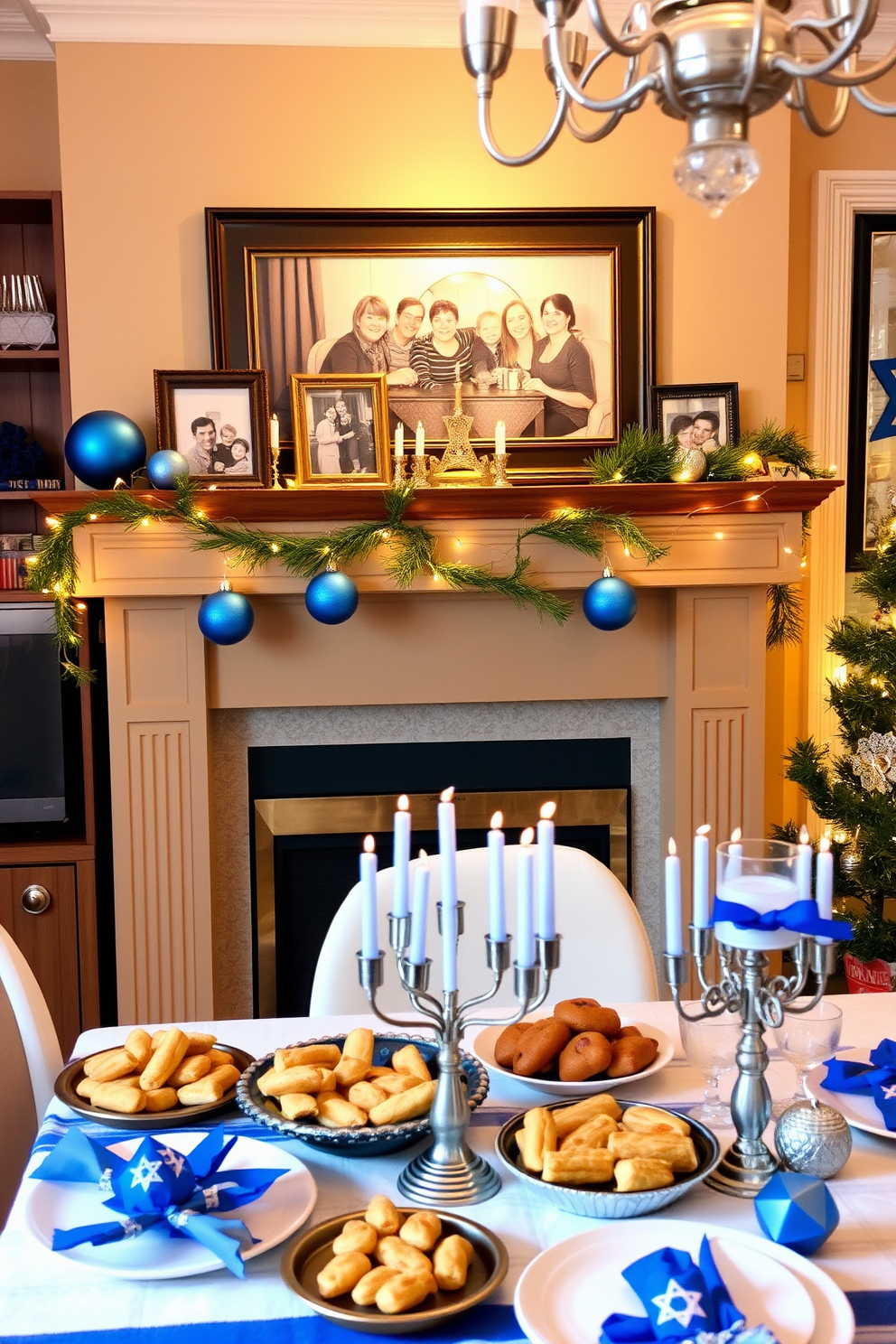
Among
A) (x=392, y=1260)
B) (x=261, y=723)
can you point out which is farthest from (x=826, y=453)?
(x=392, y=1260)

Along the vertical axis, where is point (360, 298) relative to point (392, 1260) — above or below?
above

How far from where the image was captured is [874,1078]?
1.13 metres

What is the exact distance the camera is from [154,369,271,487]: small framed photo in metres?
2.55

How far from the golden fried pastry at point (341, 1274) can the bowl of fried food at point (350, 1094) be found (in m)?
0.16

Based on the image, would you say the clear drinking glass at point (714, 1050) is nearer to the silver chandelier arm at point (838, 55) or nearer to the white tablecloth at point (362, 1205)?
the white tablecloth at point (362, 1205)

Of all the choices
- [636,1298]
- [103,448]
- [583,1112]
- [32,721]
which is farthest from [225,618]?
[636,1298]

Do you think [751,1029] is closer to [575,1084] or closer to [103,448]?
[575,1084]

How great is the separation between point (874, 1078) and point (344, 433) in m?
1.87

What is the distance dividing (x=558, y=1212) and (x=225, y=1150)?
0.28 meters

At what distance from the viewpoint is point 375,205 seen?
2719 millimetres

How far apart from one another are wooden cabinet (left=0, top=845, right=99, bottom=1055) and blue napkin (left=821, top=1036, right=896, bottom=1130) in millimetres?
1854

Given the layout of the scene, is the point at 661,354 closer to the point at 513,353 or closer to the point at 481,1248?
the point at 513,353

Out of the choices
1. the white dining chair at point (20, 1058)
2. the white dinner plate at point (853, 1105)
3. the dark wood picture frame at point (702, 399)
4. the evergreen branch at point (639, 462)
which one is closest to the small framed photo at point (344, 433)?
the evergreen branch at point (639, 462)

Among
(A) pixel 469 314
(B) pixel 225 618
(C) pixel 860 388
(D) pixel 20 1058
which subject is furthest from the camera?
(C) pixel 860 388
